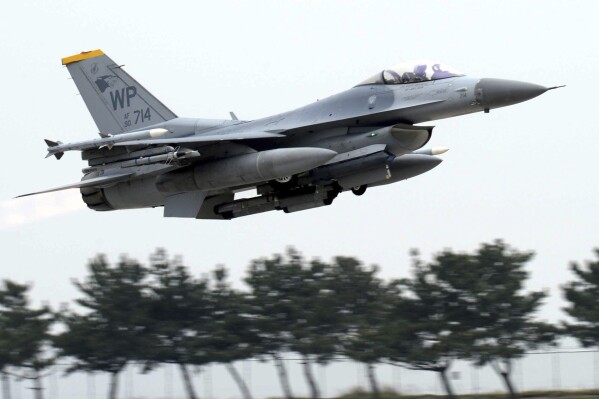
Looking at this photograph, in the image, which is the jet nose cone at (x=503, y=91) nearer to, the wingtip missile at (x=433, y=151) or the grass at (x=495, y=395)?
the wingtip missile at (x=433, y=151)

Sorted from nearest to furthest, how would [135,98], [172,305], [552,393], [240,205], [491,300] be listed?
[240,205], [135,98], [552,393], [491,300], [172,305]

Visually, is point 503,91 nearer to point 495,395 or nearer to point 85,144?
point 85,144

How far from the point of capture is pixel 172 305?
38.3m

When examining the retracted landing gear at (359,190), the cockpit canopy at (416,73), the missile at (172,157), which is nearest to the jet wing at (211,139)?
the missile at (172,157)

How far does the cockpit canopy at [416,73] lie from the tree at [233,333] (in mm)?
14737

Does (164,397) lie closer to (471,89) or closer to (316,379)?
(316,379)

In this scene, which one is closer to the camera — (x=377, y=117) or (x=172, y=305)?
(x=377, y=117)

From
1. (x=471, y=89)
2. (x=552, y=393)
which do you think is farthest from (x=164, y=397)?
(x=471, y=89)

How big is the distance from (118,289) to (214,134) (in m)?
15.8

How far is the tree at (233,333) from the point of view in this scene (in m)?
35.4

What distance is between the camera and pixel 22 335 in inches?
1463

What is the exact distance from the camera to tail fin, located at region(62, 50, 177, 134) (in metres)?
25.4

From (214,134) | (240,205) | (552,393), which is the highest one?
(214,134)

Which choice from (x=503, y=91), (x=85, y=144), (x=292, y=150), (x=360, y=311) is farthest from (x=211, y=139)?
(x=360, y=311)
